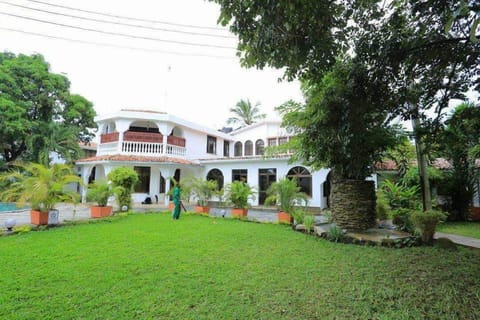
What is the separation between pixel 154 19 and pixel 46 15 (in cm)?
326

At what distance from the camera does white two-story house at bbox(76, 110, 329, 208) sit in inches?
563

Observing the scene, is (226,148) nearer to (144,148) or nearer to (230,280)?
(144,148)

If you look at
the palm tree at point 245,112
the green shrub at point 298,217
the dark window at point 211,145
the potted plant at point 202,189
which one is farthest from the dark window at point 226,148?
the green shrub at point 298,217

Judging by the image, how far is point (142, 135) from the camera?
1611 centimetres

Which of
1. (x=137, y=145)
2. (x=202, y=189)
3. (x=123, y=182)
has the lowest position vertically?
(x=202, y=189)

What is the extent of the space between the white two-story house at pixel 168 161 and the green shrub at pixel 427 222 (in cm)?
732

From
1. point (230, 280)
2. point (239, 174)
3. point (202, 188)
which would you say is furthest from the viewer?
point (239, 174)

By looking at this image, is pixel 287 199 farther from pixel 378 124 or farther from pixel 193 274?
pixel 193 274

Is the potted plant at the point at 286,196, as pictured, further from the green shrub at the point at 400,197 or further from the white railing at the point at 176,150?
the white railing at the point at 176,150

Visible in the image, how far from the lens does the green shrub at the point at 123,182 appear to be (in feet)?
36.4

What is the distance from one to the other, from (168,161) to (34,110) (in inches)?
384

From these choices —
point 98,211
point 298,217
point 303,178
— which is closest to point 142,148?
point 98,211

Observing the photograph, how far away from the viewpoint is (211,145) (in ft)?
67.0

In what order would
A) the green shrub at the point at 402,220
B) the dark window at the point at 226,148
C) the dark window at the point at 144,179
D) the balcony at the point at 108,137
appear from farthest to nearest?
the dark window at the point at 226,148 < the dark window at the point at 144,179 < the balcony at the point at 108,137 < the green shrub at the point at 402,220
